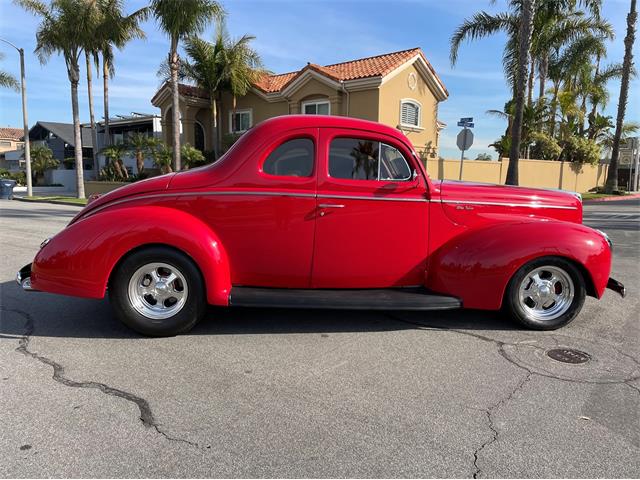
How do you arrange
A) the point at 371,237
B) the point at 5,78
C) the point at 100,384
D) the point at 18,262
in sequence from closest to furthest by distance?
the point at 100,384 < the point at 371,237 < the point at 18,262 < the point at 5,78

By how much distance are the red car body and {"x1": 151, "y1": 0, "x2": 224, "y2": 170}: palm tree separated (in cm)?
1552

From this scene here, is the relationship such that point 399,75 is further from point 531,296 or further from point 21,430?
point 21,430

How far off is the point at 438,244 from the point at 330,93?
1853 centimetres

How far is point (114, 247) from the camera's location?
4082mm

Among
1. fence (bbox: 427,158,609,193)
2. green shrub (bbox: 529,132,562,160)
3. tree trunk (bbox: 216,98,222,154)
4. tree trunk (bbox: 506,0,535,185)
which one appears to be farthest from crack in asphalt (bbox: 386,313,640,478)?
green shrub (bbox: 529,132,562,160)

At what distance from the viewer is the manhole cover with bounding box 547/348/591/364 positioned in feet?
12.7

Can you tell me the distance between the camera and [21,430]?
8.97 ft

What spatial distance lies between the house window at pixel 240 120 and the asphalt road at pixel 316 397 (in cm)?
2237

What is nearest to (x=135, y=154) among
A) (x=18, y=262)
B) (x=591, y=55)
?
(x=18, y=262)

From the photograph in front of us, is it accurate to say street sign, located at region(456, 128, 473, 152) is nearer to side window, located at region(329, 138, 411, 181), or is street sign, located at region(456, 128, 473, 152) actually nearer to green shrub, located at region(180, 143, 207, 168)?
side window, located at region(329, 138, 411, 181)

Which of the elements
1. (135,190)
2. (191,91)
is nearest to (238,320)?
(135,190)

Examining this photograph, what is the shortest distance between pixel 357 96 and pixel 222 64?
7.30 m

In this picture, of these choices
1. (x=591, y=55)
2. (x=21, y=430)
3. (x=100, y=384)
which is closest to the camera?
(x=21, y=430)

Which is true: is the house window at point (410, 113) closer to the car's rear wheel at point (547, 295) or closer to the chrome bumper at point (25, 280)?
the car's rear wheel at point (547, 295)
